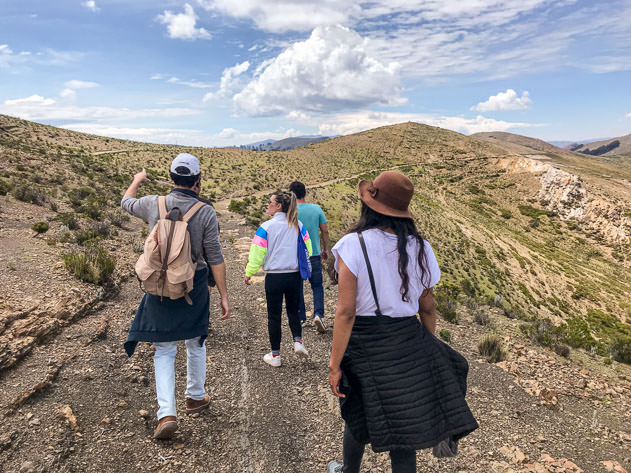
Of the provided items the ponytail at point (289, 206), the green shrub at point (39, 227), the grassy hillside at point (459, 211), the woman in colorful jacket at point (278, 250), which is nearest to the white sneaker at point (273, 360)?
the woman in colorful jacket at point (278, 250)

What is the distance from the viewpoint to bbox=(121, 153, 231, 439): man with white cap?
2850 mm

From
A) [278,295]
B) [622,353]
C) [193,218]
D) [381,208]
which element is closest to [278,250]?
[278,295]

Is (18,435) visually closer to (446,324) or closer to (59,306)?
(59,306)

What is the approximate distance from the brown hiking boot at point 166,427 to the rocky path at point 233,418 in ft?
0.47

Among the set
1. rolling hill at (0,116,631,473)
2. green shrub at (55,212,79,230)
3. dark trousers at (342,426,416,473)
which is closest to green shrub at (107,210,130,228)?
rolling hill at (0,116,631,473)

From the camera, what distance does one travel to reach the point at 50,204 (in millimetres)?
11539

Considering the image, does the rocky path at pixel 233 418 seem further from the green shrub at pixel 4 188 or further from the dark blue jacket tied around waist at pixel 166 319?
the green shrub at pixel 4 188

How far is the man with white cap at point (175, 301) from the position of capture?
2850mm

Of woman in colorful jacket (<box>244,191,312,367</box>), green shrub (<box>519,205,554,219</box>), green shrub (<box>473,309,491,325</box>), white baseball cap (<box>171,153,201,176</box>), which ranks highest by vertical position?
white baseball cap (<box>171,153,201,176</box>)

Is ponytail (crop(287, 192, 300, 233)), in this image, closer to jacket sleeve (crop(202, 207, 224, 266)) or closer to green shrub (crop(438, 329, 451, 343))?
jacket sleeve (crop(202, 207, 224, 266))

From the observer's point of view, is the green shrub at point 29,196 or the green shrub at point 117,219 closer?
the green shrub at point 29,196

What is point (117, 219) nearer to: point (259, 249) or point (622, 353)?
point (259, 249)

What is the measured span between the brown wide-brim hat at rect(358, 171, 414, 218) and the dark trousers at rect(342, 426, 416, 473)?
55.7 inches

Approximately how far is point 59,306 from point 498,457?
5.97 metres
